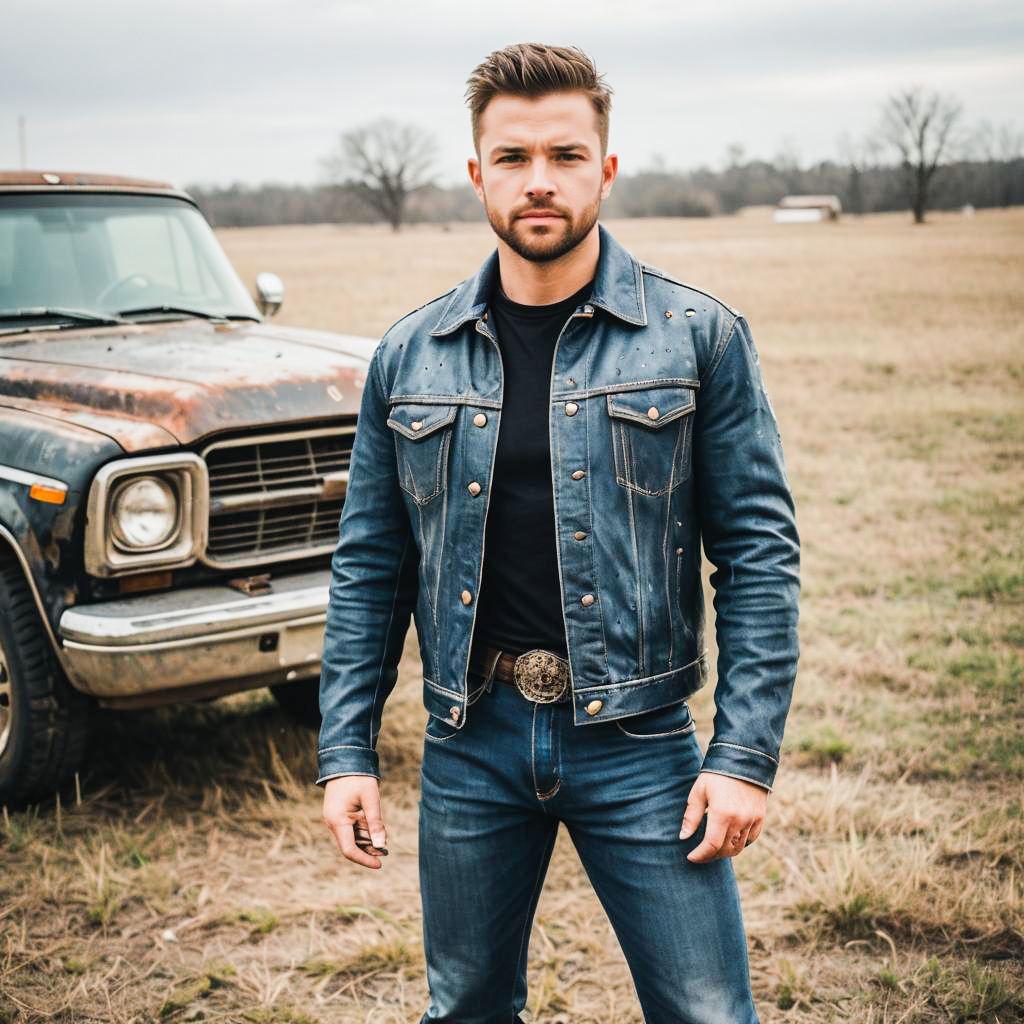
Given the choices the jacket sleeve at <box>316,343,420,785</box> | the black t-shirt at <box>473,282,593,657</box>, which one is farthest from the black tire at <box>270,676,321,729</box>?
the black t-shirt at <box>473,282,593,657</box>

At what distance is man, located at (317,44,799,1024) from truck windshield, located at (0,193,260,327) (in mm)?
3187

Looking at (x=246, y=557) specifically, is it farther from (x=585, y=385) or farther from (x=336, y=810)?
(x=585, y=385)

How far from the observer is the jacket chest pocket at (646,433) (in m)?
1.93

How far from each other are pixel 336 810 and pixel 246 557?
1.92m

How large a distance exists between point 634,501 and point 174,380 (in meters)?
2.35

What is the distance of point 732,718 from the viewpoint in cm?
187

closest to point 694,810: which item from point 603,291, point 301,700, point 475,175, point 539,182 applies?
point 603,291

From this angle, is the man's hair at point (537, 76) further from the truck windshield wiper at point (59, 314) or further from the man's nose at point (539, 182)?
the truck windshield wiper at point (59, 314)

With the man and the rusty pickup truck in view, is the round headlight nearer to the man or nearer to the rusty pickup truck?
the rusty pickup truck

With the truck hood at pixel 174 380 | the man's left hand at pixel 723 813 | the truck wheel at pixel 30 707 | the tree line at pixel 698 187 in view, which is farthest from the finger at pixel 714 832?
the tree line at pixel 698 187

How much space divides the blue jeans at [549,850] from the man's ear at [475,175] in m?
0.89

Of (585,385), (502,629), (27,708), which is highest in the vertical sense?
(585,385)

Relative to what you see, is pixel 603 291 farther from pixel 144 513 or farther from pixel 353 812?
pixel 144 513

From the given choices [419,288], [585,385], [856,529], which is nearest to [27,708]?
[585,385]
